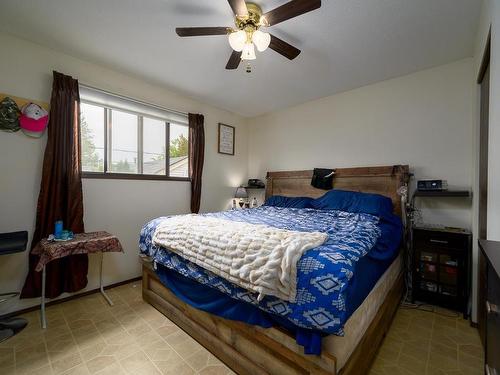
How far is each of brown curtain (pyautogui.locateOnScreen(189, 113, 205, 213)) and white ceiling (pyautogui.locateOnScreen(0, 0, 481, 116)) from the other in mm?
634

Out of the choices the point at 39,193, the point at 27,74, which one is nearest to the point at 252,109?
the point at 27,74

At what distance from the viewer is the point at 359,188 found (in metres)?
3.13

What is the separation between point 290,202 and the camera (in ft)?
11.5

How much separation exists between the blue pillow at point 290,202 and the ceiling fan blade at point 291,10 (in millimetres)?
2294

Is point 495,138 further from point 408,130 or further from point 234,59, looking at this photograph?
point 234,59

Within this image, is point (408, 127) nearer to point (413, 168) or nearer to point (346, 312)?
point (413, 168)

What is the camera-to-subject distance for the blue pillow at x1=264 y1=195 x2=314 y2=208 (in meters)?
3.34

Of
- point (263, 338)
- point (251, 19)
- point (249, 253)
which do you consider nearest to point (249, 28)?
point (251, 19)

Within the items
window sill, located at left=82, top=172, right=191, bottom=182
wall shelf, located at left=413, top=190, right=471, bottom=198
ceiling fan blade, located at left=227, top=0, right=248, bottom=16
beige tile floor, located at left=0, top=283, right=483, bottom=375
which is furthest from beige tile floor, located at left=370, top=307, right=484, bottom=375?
window sill, located at left=82, top=172, right=191, bottom=182

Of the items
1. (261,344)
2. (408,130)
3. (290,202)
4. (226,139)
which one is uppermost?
(226,139)

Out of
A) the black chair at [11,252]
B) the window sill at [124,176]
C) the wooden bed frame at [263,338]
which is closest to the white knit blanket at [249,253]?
the wooden bed frame at [263,338]

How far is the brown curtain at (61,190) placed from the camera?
2.27m

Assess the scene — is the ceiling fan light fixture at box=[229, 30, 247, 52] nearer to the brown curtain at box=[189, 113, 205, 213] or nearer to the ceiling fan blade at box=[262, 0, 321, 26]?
the ceiling fan blade at box=[262, 0, 321, 26]

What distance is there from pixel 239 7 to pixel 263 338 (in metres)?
2.12
